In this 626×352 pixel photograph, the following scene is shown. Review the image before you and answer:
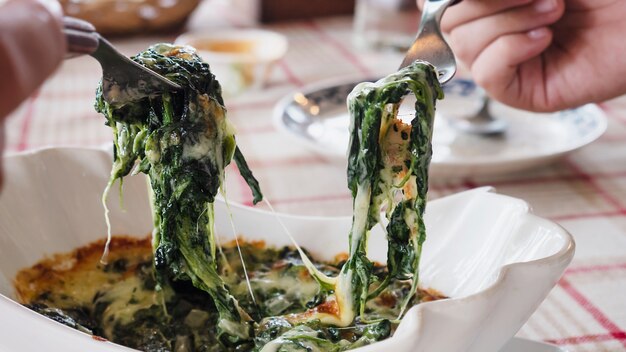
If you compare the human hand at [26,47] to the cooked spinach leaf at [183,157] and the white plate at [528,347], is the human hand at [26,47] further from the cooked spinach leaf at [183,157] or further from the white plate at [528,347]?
the white plate at [528,347]

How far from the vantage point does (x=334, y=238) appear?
110 centimetres

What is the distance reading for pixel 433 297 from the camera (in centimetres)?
101

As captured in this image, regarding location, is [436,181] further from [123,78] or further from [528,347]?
[123,78]

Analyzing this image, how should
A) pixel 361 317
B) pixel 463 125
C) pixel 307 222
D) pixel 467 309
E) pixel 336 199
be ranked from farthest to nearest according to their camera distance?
pixel 463 125
pixel 336 199
pixel 307 222
pixel 361 317
pixel 467 309

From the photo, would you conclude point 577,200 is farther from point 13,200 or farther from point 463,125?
point 13,200

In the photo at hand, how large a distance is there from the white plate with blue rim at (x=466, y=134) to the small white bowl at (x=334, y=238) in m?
0.47

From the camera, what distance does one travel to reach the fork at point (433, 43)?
1196 mm

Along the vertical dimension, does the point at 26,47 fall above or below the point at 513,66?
above

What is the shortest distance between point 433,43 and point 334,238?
0.37 metres

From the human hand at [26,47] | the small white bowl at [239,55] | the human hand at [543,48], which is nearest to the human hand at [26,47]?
the human hand at [26,47]

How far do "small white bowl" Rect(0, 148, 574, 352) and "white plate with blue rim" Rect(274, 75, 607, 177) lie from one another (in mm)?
473

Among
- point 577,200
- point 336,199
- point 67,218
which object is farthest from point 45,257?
point 577,200

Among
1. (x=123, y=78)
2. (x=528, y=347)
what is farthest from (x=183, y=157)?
(x=528, y=347)

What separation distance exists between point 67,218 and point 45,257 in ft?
0.24
